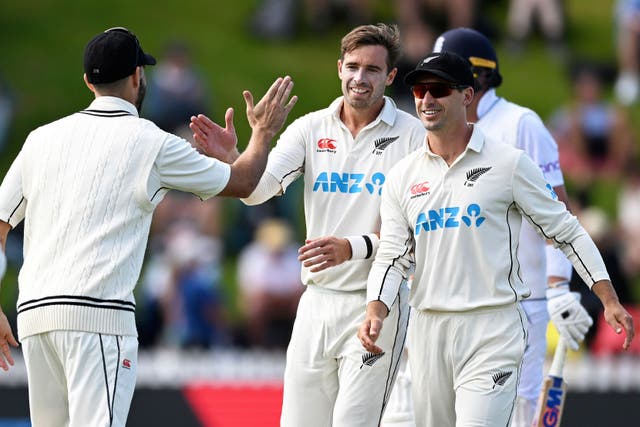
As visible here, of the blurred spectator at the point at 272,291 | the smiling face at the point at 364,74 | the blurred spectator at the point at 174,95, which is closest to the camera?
the smiling face at the point at 364,74

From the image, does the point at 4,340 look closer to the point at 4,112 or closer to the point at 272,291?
the point at 272,291

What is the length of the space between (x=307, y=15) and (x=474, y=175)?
41.0 feet

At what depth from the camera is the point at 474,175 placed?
19.7 feet

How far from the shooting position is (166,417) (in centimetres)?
1065

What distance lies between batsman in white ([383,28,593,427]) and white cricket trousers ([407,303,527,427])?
42.5 inches

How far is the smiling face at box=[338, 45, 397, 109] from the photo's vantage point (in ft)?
21.4

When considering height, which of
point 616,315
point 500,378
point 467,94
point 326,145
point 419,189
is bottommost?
point 500,378

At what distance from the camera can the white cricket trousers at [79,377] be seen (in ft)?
18.1

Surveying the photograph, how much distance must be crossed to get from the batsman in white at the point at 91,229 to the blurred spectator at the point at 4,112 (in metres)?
11.0

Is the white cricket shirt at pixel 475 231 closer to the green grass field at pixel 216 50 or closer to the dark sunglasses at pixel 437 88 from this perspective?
the dark sunglasses at pixel 437 88

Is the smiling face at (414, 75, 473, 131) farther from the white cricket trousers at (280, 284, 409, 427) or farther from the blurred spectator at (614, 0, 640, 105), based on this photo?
the blurred spectator at (614, 0, 640, 105)

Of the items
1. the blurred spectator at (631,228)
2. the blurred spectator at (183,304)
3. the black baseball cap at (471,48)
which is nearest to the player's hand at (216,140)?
the black baseball cap at (471,48)

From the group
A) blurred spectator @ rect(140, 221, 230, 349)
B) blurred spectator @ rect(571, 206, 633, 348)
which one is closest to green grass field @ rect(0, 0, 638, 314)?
A: blurred spectator @ rect(140, 221, 230, 349)

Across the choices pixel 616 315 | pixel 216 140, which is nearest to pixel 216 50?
pixel 216 140
